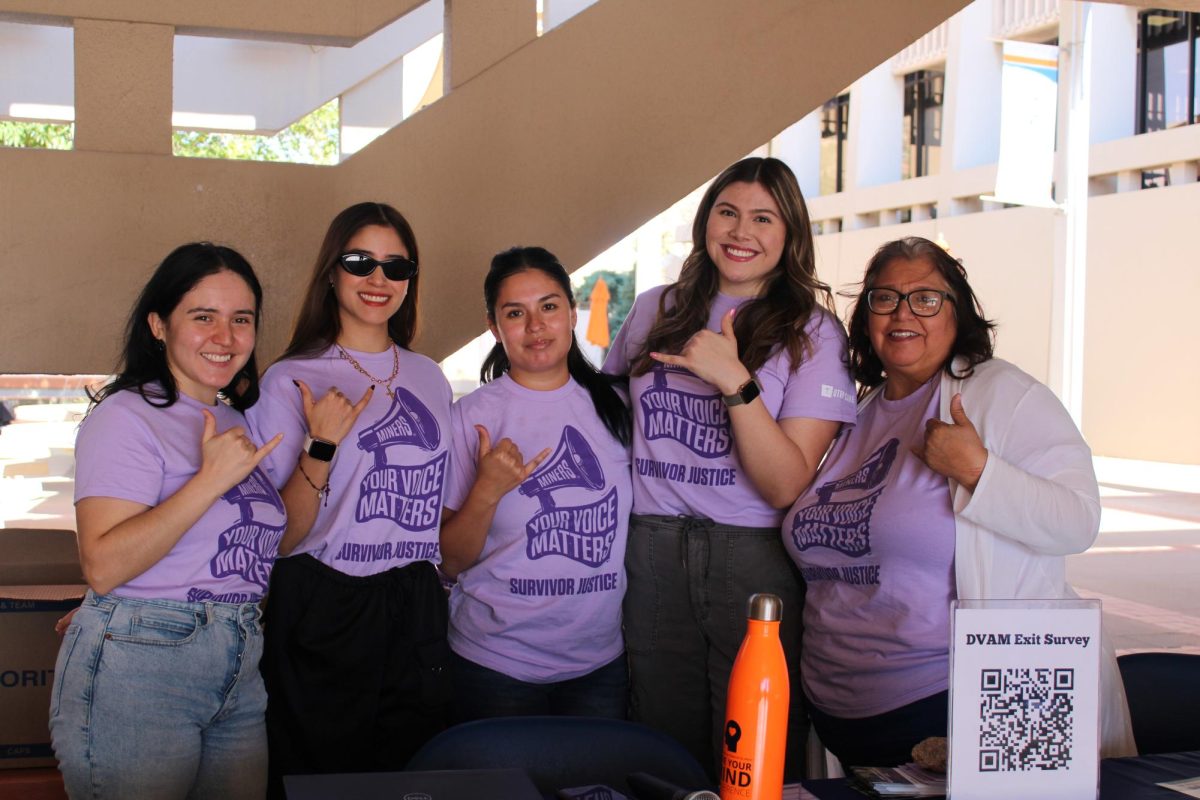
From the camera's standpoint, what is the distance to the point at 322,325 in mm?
2605

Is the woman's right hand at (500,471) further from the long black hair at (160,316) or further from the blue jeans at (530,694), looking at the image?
the long black hair at (160,316)

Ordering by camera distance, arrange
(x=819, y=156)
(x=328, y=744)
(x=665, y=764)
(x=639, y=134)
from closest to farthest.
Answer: (x=665, y=764), (x=328, y=744), (x=639, y=134), (x=819, y=156)

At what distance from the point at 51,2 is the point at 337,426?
1.62 meters

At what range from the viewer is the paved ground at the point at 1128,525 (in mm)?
6145

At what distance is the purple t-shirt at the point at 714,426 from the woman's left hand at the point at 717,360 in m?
0.15

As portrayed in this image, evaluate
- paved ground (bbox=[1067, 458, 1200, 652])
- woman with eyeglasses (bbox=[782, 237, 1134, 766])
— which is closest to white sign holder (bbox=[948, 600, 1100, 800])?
woman with eyeglasses (bbox=[782, 237, 1134, 766])

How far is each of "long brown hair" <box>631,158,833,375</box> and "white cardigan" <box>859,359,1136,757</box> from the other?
1.54 feet

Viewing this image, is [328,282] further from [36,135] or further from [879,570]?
[36,135]

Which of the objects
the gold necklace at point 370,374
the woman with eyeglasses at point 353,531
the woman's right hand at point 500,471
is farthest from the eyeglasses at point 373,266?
the woman's right hand at point 500,471

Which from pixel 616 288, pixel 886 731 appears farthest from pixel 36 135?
pixel 616 288

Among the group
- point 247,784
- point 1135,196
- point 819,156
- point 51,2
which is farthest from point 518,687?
point 819,156

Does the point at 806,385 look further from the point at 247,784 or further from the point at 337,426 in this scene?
the point at 247,784

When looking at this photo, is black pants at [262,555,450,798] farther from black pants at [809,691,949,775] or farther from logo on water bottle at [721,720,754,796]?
logo on water bottle at [721,720,754,796]

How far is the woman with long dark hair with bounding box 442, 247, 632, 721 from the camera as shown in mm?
2551
